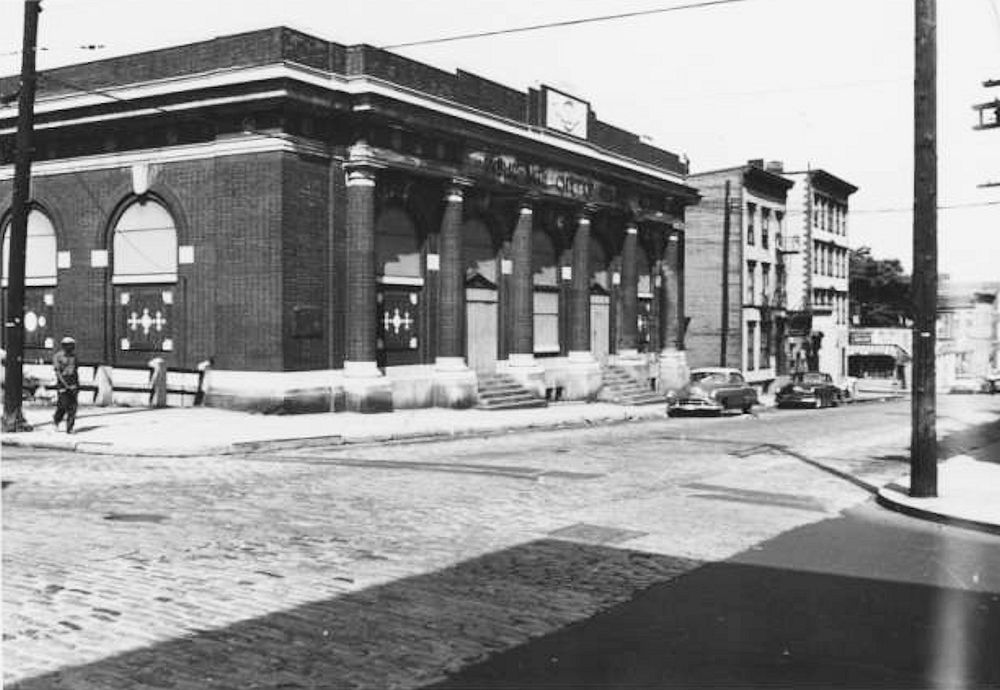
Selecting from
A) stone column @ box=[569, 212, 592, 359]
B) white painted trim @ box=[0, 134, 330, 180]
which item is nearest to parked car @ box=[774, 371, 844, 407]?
stone column @ box=[569, 212, 592, 359]

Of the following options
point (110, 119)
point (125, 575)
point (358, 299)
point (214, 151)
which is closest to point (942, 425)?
point (358, 299)

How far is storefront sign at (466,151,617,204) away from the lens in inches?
1108

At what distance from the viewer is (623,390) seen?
34.8 metres

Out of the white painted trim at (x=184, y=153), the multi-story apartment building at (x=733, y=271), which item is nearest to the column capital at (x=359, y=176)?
the white painted trim at (x=184, y=153)

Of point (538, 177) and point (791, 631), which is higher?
point (538, 177)

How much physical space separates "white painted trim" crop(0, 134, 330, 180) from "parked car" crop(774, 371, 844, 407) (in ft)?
78.0

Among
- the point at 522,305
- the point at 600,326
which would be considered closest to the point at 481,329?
the point at 522,305

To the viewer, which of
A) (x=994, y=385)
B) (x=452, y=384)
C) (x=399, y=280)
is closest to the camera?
(x=399, y=280)

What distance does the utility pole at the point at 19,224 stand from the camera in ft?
57.0

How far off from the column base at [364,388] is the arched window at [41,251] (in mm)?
9158

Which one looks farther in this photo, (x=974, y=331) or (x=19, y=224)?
(x=974, y=331)

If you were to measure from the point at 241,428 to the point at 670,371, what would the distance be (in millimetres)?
23306

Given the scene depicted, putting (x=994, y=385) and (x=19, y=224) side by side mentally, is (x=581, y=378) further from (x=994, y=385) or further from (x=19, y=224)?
(x=994, y=385)

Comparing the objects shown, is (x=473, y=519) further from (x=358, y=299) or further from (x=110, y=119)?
(x=110, y=119)
